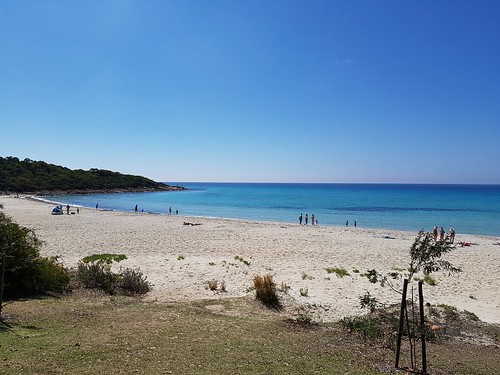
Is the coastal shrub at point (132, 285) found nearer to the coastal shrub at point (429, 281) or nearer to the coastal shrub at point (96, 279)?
the coastal shrub at point (96, 279)

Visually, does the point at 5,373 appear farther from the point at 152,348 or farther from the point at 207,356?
the point at 207,356

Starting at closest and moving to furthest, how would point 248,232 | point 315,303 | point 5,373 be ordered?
1. point 5,373
2. point 315,303
3. point 248,232

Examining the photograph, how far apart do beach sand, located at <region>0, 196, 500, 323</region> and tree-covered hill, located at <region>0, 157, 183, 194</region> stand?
74803 millimetres

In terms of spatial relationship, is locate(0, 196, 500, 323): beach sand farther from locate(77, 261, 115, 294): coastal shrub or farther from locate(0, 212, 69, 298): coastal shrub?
locate(0, 212, 69, 298): coastal shrub

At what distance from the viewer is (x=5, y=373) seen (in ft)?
16.8

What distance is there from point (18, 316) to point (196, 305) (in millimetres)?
4103

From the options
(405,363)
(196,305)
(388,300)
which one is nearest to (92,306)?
(196,305)

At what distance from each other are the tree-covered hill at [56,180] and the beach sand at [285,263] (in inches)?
2945

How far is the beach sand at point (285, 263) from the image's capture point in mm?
11922

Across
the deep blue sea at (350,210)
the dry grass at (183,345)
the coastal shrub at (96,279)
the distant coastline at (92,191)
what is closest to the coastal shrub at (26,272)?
the coastal shrub at (96,279)

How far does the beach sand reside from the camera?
1192 centimetres

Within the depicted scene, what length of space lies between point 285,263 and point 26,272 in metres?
10.9

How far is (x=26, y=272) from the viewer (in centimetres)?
1029

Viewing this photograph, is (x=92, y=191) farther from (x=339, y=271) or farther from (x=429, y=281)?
(x=429, y=281)
